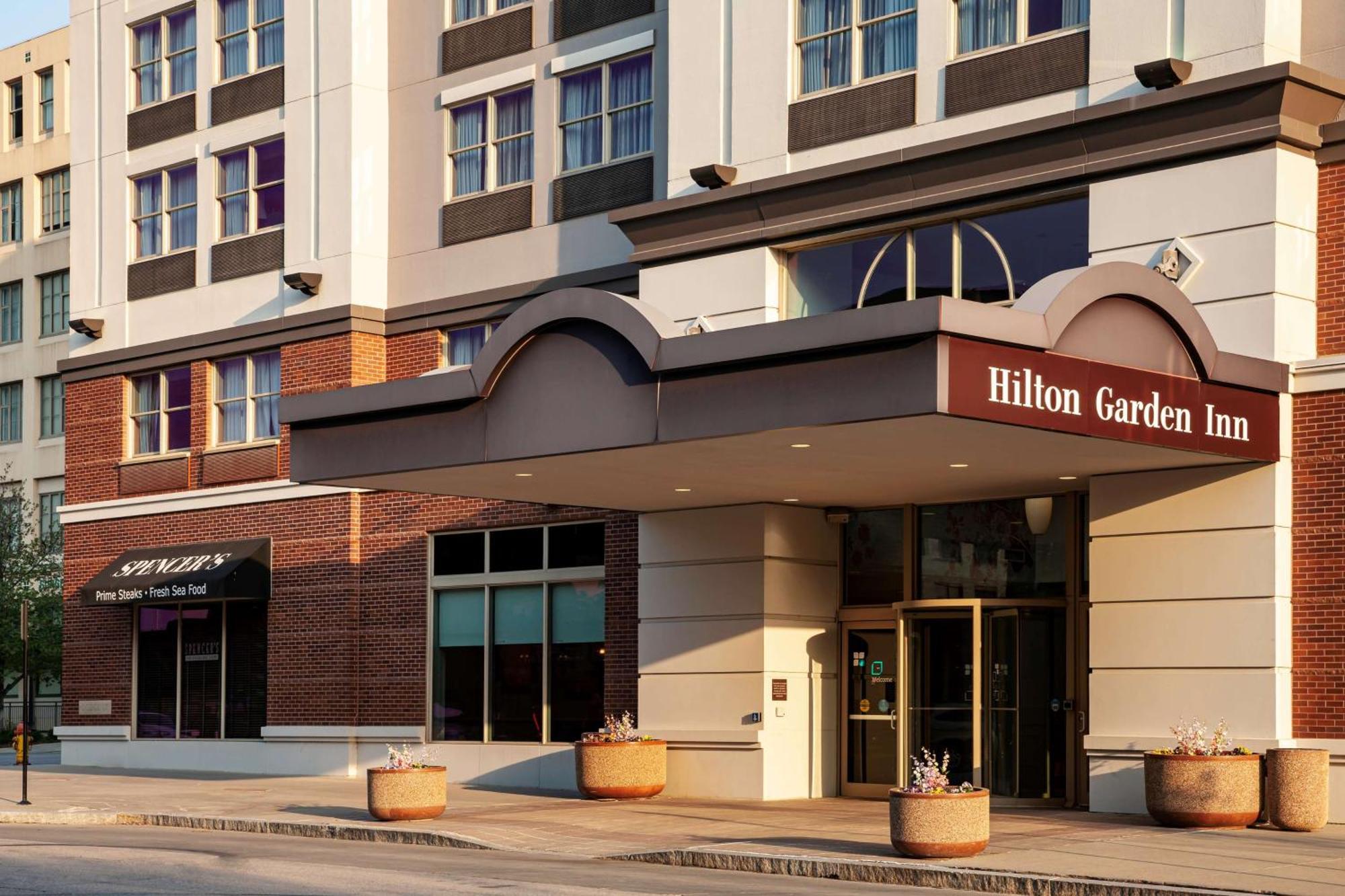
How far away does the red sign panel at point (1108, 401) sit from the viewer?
1614 cm

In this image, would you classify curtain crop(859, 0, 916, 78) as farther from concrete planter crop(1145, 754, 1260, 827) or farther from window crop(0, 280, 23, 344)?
window crop(0, 280, 23, 344)

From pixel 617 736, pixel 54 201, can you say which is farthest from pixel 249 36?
pixel 54 201

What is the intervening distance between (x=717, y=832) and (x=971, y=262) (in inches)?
285

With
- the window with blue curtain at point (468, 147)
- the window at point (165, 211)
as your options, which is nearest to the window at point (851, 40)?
the window with blue curtain at point (468, 147)

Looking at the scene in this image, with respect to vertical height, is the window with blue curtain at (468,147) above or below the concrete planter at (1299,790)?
above

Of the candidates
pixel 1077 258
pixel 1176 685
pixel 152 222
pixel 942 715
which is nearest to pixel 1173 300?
pixel 1077 258

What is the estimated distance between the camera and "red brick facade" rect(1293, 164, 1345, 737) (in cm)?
1900

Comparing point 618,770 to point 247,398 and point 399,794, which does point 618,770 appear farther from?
point 247,398

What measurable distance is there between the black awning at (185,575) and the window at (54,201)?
2657cm

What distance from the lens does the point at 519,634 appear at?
2752 cm

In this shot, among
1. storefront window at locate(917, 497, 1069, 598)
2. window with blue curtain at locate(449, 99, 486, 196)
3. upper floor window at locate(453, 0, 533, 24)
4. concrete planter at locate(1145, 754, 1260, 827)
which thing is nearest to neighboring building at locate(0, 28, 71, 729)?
upper floor window at locate(453, 0, 533, 24)

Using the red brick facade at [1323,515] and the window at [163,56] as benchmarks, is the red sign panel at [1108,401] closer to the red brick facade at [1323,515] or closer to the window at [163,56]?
the red brick facade at [1323,515]

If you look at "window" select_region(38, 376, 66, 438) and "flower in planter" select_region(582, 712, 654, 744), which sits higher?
"window" select_region(38, 376, 66, 438)

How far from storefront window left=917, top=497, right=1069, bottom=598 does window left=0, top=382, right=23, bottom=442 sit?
4150cm
